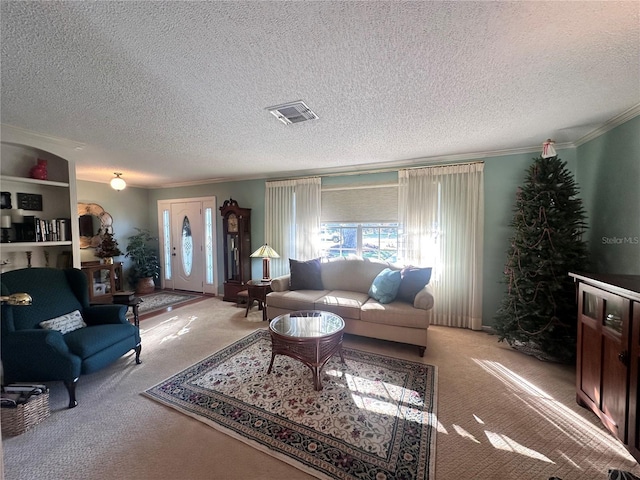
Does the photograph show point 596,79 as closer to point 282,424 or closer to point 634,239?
point 634,239

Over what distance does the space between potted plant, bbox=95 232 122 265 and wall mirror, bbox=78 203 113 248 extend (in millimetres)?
211

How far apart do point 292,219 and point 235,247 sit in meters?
1.29

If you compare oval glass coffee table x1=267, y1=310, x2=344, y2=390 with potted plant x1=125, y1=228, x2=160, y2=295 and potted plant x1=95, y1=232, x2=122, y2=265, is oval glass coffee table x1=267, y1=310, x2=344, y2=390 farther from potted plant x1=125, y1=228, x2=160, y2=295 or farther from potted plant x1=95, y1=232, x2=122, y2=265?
potted plant x1=125, y1=228, x2=160, y2=295

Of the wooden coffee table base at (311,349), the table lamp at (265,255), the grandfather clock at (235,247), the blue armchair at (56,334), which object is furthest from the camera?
the grandfather clock at (235,247)

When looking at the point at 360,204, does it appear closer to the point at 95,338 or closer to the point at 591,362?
the point at 591,362

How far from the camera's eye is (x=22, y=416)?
1.86 m

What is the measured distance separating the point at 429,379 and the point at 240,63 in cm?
296

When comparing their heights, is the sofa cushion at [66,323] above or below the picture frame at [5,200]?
below

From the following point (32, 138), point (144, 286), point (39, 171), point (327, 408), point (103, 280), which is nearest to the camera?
point (327, 408)

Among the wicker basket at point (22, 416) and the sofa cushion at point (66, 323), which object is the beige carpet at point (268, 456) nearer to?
the wicker basket at point (22, 416)

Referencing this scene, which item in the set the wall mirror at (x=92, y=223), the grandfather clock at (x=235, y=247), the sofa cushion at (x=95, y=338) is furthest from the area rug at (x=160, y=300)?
the sofa cushion at (x=95, y=338)

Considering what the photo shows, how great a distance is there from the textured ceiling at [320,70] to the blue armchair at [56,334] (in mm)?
1556

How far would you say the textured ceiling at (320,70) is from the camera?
1304 millimetres

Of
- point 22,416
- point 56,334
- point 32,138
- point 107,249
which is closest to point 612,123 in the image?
point 56,334
